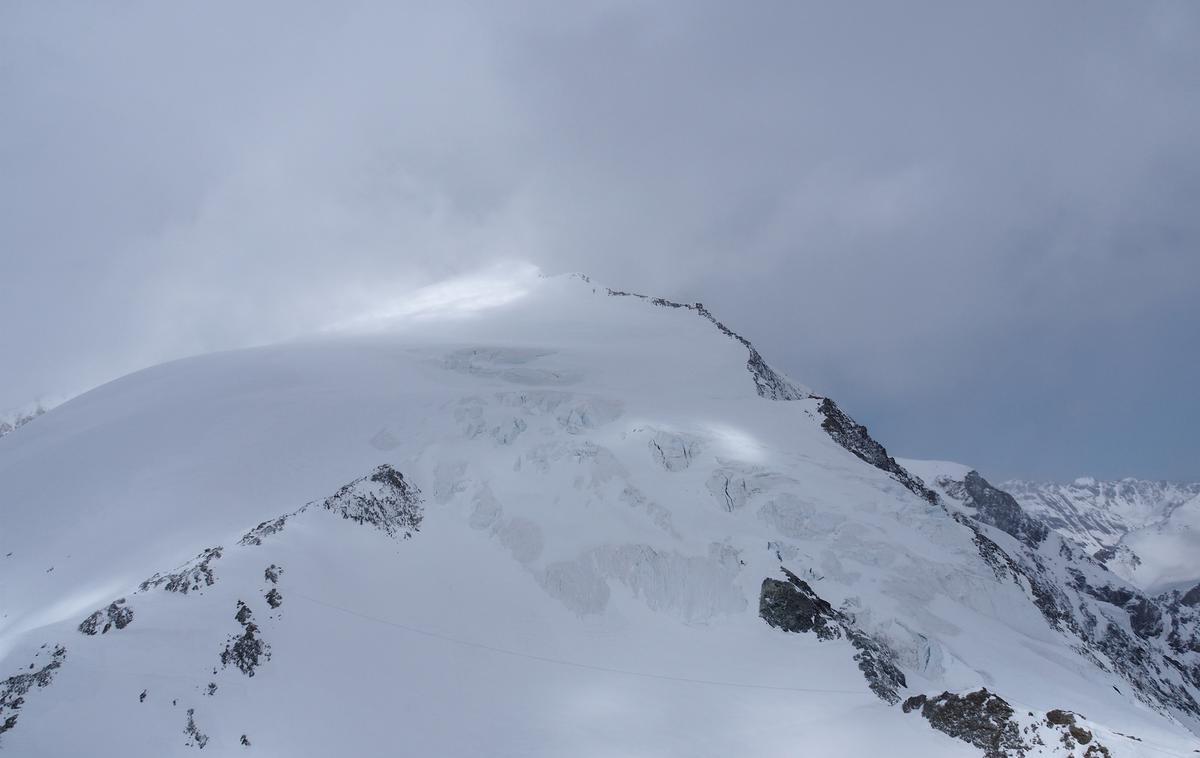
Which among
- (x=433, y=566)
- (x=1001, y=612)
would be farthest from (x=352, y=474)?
(x=1001, y=612)

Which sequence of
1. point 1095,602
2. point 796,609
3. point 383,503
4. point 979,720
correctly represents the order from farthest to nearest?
point 1095,602, point 383,503, point 796,609, point 979,720

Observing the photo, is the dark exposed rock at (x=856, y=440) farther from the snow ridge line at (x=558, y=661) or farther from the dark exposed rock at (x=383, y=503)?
the dark exposed rock at (x=383, y=503)

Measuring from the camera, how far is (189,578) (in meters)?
30.8

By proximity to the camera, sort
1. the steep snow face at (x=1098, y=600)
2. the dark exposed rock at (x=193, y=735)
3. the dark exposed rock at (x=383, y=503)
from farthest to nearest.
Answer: the steep snow face at (x=1098, y=600) < the dark exposed rock at (x=383, y=503) < the dark exposed rock at (x=193, y=735)

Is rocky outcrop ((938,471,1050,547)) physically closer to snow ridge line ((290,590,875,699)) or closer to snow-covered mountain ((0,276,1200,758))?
snow-covered mountain ((0,276,1200,758))

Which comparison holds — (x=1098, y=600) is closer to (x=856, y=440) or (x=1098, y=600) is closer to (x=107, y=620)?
(x=856, y=440)

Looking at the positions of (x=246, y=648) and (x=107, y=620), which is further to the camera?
(x=246, y=648)

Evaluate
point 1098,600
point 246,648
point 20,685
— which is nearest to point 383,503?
point 246,648

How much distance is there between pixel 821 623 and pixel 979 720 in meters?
10.0

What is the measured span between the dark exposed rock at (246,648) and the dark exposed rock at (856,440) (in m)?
47.5

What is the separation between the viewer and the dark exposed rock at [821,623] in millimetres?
32469

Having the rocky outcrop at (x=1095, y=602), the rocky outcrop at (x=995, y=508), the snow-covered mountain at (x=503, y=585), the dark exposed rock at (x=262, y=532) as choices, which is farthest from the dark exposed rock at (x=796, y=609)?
the rocky outcrop at (x=995, y=508)

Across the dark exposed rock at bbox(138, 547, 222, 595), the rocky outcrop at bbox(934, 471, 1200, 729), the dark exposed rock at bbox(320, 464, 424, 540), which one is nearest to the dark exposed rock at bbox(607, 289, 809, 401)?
the rocky outcrop at bbox(934, 471, 1200, 729)

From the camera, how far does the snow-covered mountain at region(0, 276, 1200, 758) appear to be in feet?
86.5
